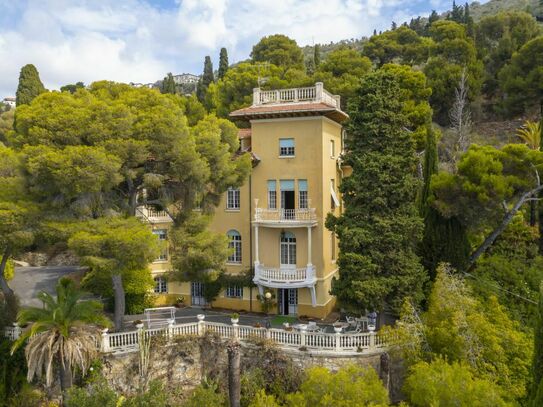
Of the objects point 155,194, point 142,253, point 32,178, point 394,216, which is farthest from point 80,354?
point 394,216

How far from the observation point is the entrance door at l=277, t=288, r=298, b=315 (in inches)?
985

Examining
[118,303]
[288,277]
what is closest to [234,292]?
[288,277]

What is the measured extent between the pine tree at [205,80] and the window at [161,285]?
37654 mm

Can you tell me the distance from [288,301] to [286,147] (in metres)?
9.25

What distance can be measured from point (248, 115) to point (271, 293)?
1063 cm

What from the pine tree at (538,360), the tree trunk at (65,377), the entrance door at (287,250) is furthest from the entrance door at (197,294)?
the pine tree at (538,360)

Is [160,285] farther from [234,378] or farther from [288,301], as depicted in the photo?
[234,378]

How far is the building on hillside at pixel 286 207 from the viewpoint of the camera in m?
23.9

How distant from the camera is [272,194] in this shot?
25.3 meters

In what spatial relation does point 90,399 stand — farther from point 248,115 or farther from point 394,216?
point 248,115

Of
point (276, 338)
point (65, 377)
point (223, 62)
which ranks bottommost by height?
point (65, 377)

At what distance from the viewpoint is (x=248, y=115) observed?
2428 cm

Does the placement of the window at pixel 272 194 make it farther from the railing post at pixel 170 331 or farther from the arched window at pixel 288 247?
the railing post at pixel 170 331

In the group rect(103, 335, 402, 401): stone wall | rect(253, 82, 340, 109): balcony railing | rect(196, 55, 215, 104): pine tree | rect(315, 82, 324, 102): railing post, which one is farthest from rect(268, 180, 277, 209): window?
rect(196, 55, 215, 104): pine tree
